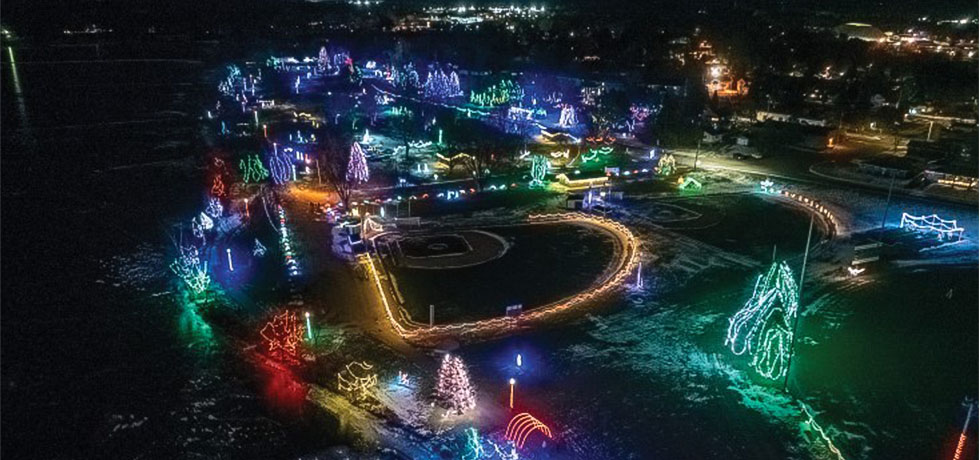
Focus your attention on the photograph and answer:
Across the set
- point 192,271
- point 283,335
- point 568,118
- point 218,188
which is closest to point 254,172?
point 218,188

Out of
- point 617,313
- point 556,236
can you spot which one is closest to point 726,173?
point 556,236

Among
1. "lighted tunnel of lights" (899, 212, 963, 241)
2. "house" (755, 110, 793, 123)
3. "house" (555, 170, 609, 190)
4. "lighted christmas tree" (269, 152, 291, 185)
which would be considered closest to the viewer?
"lighted tunnel of lights" (899, 212, 963, 241)

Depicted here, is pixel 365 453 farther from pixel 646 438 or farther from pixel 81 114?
pixel 81 114

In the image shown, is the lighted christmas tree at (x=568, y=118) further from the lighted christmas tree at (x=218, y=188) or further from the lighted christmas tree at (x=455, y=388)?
the lighted christmas tree at (x=455, y=388)

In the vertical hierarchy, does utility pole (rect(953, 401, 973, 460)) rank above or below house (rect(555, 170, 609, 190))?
below

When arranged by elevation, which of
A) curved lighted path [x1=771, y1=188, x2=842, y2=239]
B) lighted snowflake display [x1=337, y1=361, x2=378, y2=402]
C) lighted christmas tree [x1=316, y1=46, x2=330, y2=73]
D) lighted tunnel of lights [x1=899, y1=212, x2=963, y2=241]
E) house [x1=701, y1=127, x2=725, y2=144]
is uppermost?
lighted christmas tree [x1=316, y1=46, x2=330, y2=73]

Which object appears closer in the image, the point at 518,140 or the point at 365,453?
the point at 365,453

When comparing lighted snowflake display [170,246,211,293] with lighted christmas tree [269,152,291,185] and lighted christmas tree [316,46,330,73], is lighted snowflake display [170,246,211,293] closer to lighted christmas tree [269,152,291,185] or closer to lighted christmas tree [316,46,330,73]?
lighted christmas tree [269,152,291,185]

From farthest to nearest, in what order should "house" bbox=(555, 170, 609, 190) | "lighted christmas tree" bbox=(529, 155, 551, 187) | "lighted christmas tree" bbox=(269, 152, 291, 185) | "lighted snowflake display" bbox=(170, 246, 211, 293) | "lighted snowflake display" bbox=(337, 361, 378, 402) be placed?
"lighted christmas tree" bbox=(529, 155, 551, 187), "house" bbox=(555, 170, 609, 190), "lighted christmas tree" bbox=(269, 152, 291, 185), "lighted snowflake display" bbox=(170, 246, 211, 293), "lighted snowflake display" bbox=(337, 361, 378, 402)

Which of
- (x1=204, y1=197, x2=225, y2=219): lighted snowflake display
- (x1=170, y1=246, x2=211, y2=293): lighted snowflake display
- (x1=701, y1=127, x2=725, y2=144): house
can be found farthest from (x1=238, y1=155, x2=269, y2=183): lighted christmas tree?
(x1=701, y1=127, x2=725, y2=144): house
